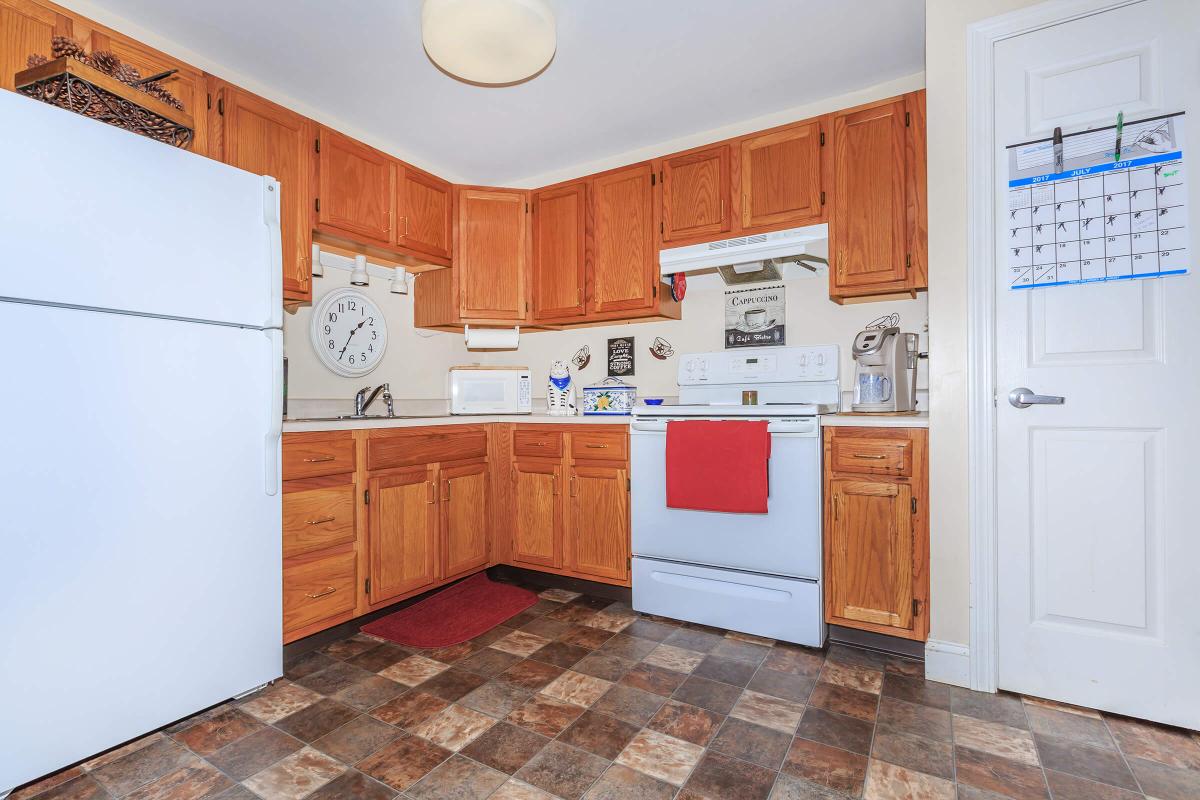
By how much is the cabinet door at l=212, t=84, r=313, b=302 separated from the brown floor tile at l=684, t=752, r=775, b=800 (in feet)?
8.12

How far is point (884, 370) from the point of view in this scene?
2543 mm

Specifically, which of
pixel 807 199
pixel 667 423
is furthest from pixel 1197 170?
pixel 667 423

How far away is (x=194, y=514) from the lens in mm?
1802

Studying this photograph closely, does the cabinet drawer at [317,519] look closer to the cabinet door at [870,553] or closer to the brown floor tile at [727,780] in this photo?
the brown floor tile at [727,780]

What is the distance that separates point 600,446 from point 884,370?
1.37 m

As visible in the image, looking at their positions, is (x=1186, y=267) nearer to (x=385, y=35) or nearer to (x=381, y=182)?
(x=385, y=35)

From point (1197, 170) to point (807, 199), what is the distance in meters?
1.31

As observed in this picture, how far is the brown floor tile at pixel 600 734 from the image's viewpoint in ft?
5.44

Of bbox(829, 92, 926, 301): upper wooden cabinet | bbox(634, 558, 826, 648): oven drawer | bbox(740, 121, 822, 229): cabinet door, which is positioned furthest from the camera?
bbox(740, 121, 822, 229): cabinet door

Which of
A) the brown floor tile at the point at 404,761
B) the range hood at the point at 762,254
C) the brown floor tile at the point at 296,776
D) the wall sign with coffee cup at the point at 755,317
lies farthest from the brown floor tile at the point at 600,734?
the range hood at the point at 762,254

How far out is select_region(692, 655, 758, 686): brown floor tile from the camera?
6.81 ft

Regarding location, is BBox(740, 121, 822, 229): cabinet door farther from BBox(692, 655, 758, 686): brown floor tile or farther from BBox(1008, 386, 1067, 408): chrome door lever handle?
BBox(692, 655, 758, 686): brown floor tile

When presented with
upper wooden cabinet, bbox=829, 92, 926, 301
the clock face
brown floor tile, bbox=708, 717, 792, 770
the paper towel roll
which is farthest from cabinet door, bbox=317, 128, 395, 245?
brown floor tile, bbox=708, 717, 792, 770

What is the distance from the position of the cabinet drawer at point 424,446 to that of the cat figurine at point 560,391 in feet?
1.53
